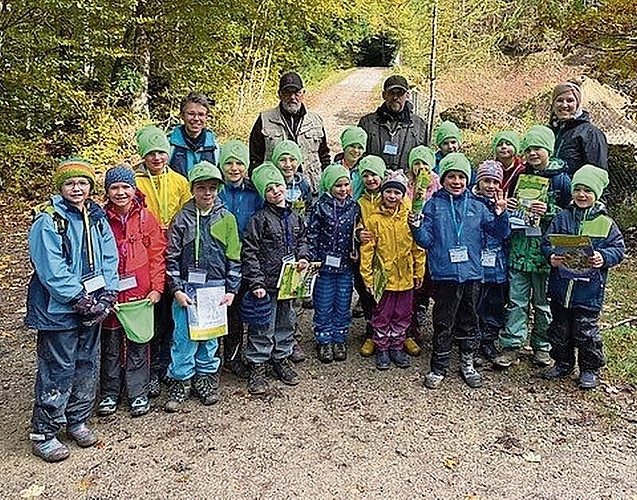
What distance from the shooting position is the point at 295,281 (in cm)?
469

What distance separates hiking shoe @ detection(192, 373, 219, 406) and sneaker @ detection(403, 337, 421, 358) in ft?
5.29

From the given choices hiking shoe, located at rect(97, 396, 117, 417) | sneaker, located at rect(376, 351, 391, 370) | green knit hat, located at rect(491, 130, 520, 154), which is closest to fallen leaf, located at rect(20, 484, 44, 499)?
hiking shoe, located at rect(97, 396, 117, 417)

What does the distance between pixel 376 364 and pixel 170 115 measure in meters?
10.2

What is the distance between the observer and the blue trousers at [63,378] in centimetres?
383

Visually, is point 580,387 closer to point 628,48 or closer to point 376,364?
point 376,364

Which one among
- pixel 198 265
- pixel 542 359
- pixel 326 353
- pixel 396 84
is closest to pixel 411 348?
pixel 326 353

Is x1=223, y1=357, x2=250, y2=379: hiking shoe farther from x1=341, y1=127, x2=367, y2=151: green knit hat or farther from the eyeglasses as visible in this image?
x1=341, y1=127, x2=367, y2=151: green knit hat

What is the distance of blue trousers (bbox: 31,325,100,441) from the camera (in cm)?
383

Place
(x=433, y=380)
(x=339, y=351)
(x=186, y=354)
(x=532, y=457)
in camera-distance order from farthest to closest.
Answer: (x=339, y=351) < (x=433, y=380) < (x=186, y=354) < (x=532, y=457)

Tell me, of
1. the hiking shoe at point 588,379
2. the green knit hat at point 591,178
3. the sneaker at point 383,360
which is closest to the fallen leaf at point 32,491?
the sneaker at point 383,360

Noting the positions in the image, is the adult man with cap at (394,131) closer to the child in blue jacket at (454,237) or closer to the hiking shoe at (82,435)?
the child in blue jacket at (454,237)

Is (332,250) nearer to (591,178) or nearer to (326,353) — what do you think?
(326,353)

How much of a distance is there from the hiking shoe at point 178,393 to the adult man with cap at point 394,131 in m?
2.49

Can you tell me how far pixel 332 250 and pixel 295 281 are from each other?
50cm
